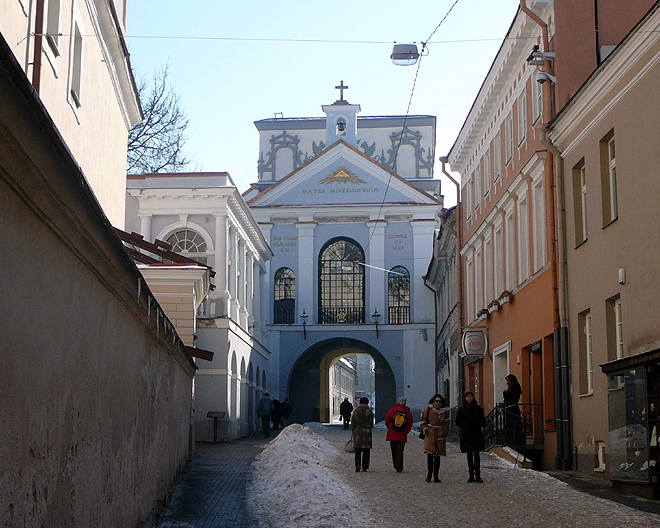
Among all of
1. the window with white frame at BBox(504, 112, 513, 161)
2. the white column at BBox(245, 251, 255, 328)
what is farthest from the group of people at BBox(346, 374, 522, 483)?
the white column at BBox(245, 251, 255, 328)

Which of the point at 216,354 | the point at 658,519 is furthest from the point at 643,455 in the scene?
the point at 216,354

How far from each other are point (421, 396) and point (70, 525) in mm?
42353

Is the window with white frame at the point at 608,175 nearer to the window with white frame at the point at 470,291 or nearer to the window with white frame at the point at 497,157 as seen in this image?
the window with white frame at the point at 497,157

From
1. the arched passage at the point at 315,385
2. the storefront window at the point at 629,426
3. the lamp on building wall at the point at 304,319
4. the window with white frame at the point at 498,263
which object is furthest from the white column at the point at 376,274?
the storefront window at the point at 629,426

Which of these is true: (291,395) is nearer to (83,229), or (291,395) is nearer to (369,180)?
(369,180)

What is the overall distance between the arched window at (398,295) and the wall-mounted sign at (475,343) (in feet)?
74.7

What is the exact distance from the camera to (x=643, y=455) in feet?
39.0

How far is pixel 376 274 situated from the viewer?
49.3 metres

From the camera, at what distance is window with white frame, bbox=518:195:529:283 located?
20969 mm

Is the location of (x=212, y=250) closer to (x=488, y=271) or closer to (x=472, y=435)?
(x=488, y=271)

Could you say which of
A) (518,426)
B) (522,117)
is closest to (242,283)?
(522,117)

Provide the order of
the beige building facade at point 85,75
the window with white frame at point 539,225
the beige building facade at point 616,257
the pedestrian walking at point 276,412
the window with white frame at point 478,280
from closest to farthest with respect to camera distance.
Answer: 1. the beige building facade at point 616,257
2. the beige building facade at point 85,75
3. the window with white frame at point 539,225
4. the window with white frame at point 478,280
5. the pedestrian walking at point 276,412

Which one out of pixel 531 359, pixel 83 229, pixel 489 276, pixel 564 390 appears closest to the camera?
pixel 83 229

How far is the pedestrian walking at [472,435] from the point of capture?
1468 centimetres
